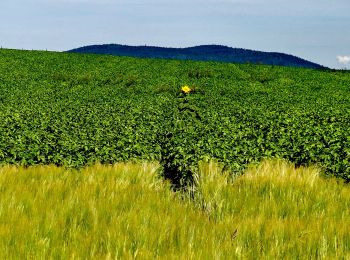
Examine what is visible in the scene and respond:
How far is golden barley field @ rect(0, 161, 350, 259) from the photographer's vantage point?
369cm

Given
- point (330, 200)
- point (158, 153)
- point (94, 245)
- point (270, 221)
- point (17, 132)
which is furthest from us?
point (17, 132)

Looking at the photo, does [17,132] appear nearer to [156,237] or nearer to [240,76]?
[156,237]

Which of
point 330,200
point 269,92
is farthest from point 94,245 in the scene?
point 269,92

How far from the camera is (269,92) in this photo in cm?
3509

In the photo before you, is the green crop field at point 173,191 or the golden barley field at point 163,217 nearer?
the golden barley field at point 163,217

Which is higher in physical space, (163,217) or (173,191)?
(163,217)

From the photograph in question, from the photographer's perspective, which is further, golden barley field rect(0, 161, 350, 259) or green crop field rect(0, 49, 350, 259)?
green crop field rect(0, 49, 350, 259)

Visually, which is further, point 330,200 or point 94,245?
point 330,200

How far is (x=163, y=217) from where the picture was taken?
4418 millimetres

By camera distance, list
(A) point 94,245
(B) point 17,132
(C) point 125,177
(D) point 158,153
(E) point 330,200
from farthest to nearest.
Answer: (B) point 17,132
(D) point 158,153
(C) point 125,177
(E) point 330,200
(A) point 94,245

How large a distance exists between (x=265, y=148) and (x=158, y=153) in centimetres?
208

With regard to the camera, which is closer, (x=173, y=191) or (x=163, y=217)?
(x=163, y=217)

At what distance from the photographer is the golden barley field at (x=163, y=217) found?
369cm

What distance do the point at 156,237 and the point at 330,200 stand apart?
260 cm
